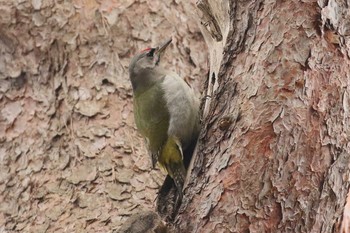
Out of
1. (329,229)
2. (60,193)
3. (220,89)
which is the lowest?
(329,229)

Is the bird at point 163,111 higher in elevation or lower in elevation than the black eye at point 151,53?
lower

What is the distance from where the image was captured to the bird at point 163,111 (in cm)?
→ 346

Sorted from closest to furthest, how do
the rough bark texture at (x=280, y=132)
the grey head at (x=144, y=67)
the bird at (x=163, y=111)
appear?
Result: the rough bark texture at (x=280, y=132) → the bird at (x=163, y=111) → the grey head at (x=144, y=67)

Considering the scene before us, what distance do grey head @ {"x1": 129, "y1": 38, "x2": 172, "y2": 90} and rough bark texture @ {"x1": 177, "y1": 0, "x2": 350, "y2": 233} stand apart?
1.15 meters

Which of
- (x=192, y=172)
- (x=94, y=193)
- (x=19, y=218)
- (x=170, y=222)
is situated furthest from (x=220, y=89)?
(x=19, y=218)

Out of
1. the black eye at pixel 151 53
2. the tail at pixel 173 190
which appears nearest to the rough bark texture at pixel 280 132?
the tail at pixel 173 190

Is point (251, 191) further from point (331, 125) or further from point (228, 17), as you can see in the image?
point (228, 17)

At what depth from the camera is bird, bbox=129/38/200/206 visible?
136 inches

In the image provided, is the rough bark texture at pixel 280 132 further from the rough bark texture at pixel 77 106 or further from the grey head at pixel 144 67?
the grey head at pixel 144 67

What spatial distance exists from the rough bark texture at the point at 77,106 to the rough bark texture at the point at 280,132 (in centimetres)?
98

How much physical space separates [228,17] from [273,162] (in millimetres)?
785

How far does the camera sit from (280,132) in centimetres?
266

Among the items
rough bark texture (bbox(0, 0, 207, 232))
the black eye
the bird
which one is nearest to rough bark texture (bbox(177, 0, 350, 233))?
the bird

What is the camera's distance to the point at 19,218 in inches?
147
